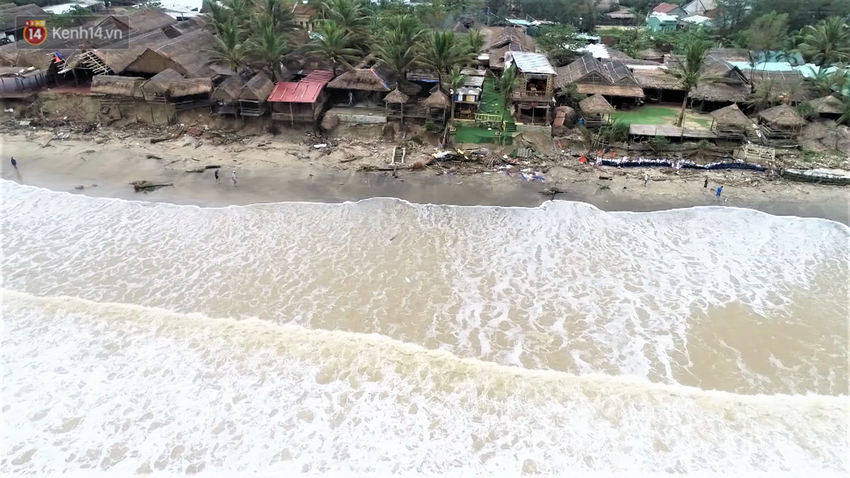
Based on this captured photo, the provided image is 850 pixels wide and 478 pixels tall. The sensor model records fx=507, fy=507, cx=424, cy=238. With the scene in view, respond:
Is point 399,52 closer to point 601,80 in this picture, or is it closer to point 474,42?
→ point 474,42

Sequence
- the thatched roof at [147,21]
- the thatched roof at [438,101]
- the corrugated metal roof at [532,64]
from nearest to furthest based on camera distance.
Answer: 1. the thatched roof at [438,101]
2. the corrugated metal roof at [532,64]
3. the thatched roof at [147,21]

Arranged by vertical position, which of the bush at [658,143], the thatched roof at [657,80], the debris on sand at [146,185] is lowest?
the debris on sand at [146,185]

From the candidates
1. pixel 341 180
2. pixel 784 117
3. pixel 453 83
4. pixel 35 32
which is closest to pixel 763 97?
pixel 784 117

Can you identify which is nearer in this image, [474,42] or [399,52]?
[399,52]

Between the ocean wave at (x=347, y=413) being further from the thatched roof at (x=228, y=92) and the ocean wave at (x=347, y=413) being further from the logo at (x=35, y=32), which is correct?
the logo at (x=35, y=32)

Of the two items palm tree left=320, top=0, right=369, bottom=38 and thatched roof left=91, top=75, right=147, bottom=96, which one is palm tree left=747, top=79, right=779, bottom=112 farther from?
thatched roof left=91, top=75, right=147, bottom=96

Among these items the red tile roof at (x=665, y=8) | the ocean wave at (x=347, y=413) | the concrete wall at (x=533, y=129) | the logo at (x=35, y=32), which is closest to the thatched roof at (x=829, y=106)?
the concrete wall at (x=533, y=129)
